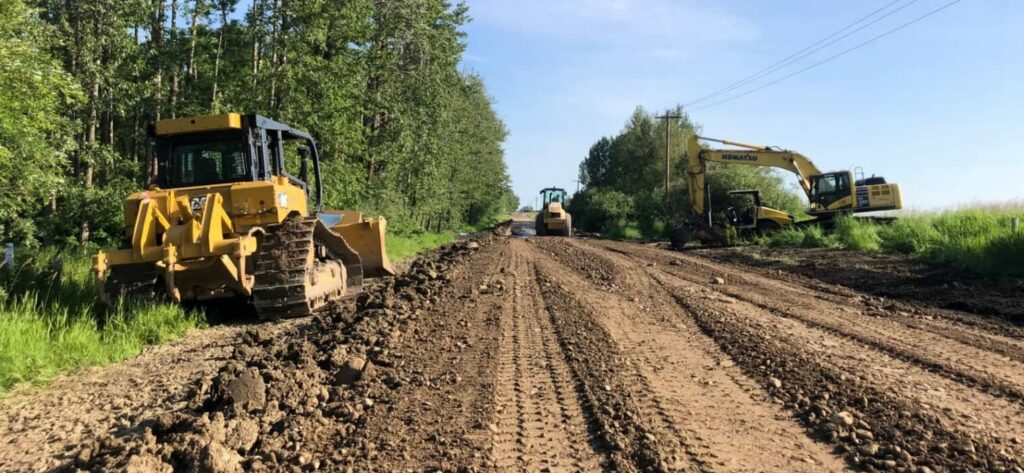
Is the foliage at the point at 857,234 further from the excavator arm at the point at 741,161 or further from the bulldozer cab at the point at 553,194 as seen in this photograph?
the bulldozer cab at the point at 553,194

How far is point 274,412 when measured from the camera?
4090 mm

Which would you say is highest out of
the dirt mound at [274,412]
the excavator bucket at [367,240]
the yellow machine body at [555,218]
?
the yellow machine body at [555,218]

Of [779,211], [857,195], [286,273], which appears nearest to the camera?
[286,273]

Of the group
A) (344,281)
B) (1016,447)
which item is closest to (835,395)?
(1016,447)

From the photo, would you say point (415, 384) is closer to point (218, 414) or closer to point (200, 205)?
point (218, 414)

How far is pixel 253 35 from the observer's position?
61.5 feet

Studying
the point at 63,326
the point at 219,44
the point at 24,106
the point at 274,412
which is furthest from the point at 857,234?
the point at 219,44

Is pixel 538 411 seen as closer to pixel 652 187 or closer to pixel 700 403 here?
pixel 700 403

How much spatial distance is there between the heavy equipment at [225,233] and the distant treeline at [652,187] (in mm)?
22815

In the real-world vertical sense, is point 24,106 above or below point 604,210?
above

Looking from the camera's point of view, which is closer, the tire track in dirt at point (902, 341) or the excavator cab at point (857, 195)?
the tire track in dirt at point (902, 341)

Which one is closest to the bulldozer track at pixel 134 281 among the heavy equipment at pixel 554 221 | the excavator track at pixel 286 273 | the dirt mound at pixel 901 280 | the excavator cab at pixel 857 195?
the excavator track at pixel 286 273

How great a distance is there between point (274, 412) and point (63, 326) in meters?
4.33

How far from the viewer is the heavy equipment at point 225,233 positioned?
24.4 ft
